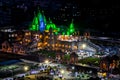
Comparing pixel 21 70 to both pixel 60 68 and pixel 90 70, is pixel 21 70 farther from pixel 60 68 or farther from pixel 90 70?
pixel 90 70

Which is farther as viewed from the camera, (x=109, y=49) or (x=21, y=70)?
(x=109, y=49)

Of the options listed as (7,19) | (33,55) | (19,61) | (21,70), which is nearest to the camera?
(21,70)

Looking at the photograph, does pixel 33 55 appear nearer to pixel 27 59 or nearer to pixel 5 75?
pixel 27 59

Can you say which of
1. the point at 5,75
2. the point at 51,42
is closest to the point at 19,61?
the point at 5,75

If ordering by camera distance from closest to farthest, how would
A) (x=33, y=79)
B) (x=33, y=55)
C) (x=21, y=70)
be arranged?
(x=33, y=79)
(x=21, y=70)
(x=33, y=55)

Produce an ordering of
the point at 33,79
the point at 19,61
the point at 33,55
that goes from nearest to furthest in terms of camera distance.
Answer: the point at 33,79, the point at 19,61, the point at 33,55

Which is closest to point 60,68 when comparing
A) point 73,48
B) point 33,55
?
point 33,55
